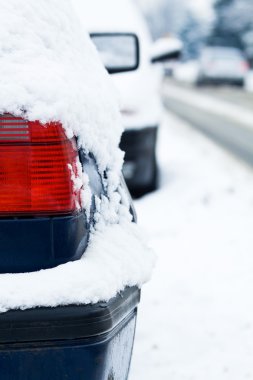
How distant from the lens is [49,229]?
1873mm

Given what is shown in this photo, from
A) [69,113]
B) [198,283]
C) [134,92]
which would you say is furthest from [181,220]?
[69,113]

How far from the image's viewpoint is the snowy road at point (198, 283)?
3.26m

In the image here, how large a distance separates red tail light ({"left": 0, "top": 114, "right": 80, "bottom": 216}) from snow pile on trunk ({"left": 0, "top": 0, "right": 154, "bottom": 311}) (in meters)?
0.04

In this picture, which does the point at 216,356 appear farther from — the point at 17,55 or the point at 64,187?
the point at 17,55

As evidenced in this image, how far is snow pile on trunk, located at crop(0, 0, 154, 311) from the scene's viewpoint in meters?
1.82

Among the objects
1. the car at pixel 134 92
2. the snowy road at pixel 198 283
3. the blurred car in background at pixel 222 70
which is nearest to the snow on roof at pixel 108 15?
the car at pixel 134 92

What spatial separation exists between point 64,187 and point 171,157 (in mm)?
7519

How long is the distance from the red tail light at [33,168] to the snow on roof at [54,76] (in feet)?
0.13

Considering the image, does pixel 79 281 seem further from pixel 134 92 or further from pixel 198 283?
pixel 134 92

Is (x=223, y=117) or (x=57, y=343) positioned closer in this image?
(x=57, y=343)

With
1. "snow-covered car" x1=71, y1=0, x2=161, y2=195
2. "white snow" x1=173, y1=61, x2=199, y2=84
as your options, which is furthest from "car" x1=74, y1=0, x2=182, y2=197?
"white snow" x1=173, y1=61, x2=199, y2=84

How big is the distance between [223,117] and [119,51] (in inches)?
496

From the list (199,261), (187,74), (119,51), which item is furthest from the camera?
(187,74)

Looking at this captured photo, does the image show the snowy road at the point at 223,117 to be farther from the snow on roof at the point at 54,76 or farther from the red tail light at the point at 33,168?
the red tail light at the point at 33,168
